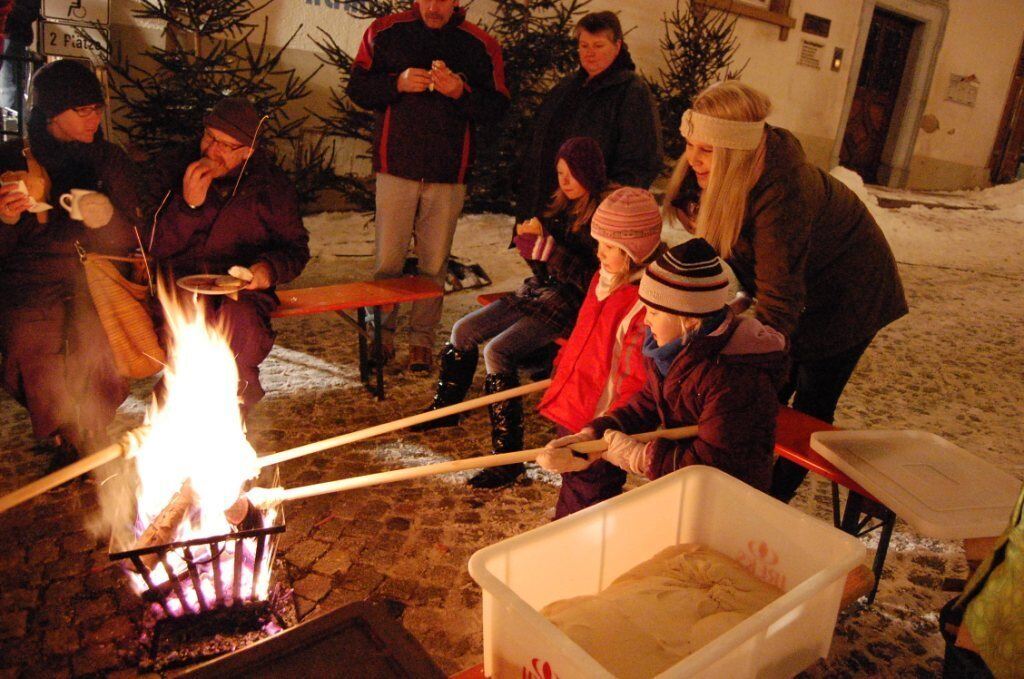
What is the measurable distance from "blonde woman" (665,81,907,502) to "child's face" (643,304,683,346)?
A: 599 mm

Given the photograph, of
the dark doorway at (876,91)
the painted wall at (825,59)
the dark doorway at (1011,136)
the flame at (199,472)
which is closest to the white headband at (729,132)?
the flame at (199,472)

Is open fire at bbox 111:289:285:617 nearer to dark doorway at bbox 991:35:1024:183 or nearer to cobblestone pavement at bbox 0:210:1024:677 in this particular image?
cobblestone pavement at bbox 0:210:1024:677

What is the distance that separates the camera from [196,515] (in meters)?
2.55

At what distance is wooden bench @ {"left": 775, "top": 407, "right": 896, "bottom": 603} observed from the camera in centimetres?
286

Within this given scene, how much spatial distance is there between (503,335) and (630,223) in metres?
1.12

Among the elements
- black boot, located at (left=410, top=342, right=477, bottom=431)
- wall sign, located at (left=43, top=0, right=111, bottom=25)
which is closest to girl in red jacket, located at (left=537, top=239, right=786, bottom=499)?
black boot, located at (left=410, top=342, right=477, bottom=431)

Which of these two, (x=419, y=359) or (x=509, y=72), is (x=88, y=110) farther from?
(x=509, y=72)

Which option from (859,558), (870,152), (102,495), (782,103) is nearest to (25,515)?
(102,495)

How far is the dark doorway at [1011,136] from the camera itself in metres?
15.7

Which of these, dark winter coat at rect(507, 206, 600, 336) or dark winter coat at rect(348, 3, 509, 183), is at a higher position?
dark winter coat at rect(348, 3, 509, 183)

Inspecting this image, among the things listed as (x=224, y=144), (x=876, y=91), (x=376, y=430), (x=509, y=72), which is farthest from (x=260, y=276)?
(x=876, y=91)

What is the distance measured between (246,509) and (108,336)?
1853mm

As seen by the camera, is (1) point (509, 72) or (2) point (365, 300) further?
(1) point (509, 72)

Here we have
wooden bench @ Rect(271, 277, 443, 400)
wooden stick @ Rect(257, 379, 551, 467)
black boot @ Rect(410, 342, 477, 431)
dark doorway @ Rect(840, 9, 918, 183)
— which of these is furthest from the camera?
dark doorway @ Rect(840, 9, 918, 183)
